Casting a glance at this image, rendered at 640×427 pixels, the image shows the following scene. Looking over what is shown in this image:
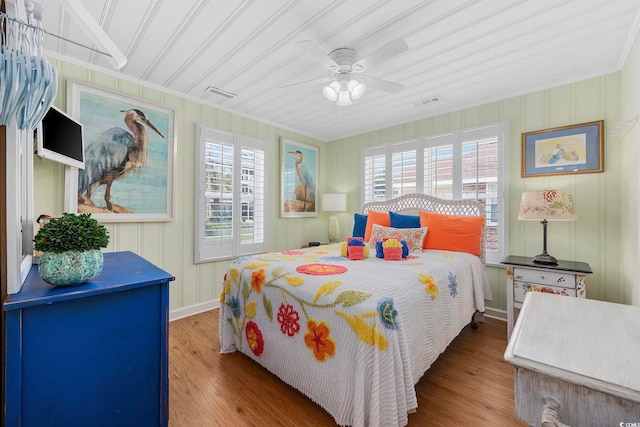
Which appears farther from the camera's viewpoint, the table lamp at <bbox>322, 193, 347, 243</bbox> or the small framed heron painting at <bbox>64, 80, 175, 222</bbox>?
the table lamp at <bbox>322, 193, 347, 243</bbox>

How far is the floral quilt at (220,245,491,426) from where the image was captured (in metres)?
1.35

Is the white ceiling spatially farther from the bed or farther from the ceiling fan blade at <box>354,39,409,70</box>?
the bed

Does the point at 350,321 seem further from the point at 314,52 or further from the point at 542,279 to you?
the point at 542,279

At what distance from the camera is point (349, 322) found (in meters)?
1.44

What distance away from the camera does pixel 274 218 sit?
4184 mm

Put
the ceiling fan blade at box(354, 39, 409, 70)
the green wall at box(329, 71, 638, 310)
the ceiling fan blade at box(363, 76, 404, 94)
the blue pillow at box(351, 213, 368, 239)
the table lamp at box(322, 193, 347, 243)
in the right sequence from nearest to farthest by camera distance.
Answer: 1. the ceiling fan blade at box(354, 39, 409, 70)
2. the ceiling fan blade at box(363, 76, 404, 94)
3. the green wall at box(329, 71, 638, 310)
4. the blue pillow at box(351, 213, 368, 239)
5. the table lamp at box(322, 193, 347, 243)

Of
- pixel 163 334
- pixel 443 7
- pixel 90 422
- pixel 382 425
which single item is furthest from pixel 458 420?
pixel 443 7

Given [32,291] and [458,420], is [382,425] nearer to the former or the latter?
[458,420]

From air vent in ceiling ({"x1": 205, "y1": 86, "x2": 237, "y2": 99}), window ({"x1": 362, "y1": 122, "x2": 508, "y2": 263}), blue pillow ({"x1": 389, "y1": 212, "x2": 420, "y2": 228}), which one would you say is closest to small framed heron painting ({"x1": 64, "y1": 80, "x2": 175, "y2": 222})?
air vent in ceiling ({"x1": 205, "y1": 86, "x2": 237, "y2": 99})

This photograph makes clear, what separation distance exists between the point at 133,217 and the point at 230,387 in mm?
1956

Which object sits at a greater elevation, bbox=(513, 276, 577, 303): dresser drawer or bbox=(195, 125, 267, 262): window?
bbox=(195, 125, 267, 262): window

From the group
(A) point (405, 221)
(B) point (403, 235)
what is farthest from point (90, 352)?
(A) point (405, 221)

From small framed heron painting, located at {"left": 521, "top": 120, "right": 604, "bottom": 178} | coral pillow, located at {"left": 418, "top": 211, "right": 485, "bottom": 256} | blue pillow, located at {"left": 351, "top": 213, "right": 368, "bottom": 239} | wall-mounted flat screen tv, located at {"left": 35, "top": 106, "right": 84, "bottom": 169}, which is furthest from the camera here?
blue pillow, located at {"left": 351, "top": 213, "right": 368, "bottom": 239}

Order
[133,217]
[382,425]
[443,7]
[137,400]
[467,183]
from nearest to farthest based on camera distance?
1. [137,400]
2. [382,425]
3. [443,7]
4. [133,217]
5. [467,183]
